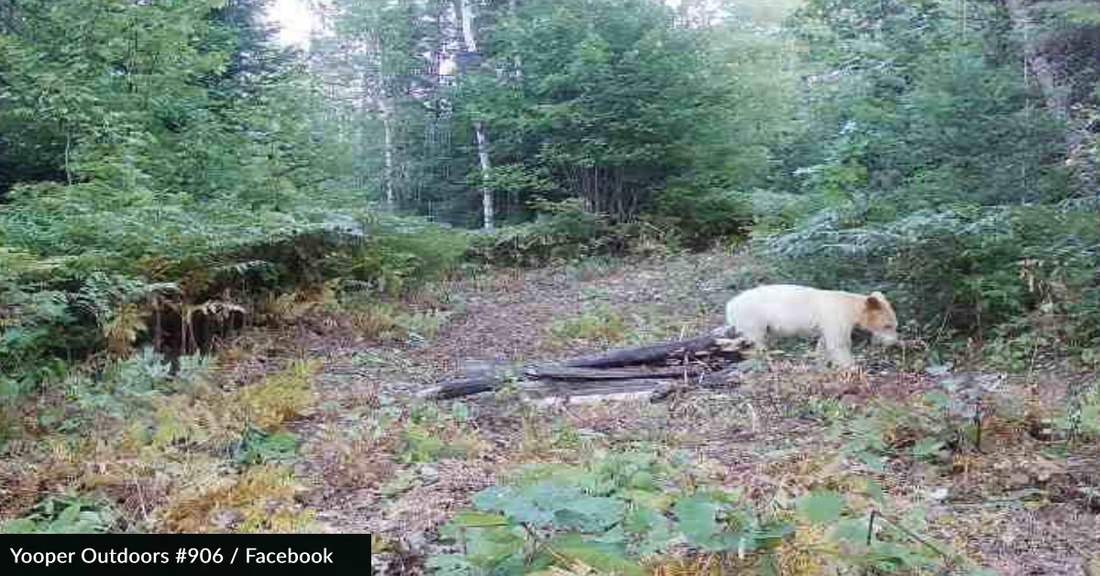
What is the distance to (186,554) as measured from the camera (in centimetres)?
316

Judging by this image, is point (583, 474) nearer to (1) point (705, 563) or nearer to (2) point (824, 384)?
(1) point (705, 563)

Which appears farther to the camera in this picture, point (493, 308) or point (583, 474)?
point (493, 308)

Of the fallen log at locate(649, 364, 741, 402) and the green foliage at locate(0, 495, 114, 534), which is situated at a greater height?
the green foliage at locate(0, 495, 114, 534)

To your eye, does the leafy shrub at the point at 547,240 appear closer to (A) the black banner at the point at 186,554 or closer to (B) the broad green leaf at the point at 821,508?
(A) the black banner at the point at 186,554

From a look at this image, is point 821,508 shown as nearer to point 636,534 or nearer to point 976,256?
point 636,534

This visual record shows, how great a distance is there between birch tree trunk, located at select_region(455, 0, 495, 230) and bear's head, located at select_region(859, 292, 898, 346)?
12130 millimetres

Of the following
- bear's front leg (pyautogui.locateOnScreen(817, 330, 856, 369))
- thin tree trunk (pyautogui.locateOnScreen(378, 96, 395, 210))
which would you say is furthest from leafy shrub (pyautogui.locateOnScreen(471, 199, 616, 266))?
bear's front leg (pyautogui.locateOnScreen(817, 330, 856, 369))

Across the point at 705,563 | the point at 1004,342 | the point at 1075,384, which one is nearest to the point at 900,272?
the point at 1004,342

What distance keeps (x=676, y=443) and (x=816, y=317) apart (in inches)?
104

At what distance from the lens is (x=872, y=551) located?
2.99 metres

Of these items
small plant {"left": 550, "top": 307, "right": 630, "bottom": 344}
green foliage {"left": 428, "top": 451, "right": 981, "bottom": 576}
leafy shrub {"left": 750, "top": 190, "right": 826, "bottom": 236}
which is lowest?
small plant {"left": 550, "top": 307, "right": 630, "bottom": 344}

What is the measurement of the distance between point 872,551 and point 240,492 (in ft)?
9.67

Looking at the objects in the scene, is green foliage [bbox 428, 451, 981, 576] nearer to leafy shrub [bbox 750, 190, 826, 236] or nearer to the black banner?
the black banner

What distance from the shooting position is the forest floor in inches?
146
